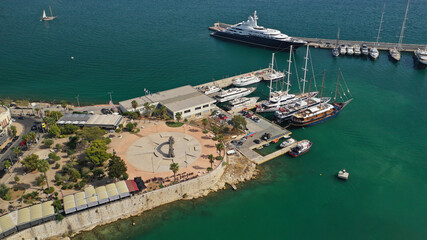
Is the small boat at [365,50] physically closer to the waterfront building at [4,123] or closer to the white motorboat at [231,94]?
the white motorboat at [231,94]

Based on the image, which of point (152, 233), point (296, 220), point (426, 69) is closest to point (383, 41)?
point (426, 69)

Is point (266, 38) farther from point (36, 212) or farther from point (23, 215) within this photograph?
point (23, 215)

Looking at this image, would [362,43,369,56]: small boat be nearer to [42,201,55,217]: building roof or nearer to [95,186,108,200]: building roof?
[95,186,108,200]: building roof

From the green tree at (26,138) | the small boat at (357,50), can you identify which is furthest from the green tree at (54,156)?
the small boat at (357,50)

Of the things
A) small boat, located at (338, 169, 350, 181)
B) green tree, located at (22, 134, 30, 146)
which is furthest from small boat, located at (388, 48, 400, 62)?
green tree, located at (22, 134, 30, 146)

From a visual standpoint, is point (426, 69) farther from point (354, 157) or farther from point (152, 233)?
point (152, 233)

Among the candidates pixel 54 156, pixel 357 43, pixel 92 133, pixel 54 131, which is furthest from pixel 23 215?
pixel 357 43
